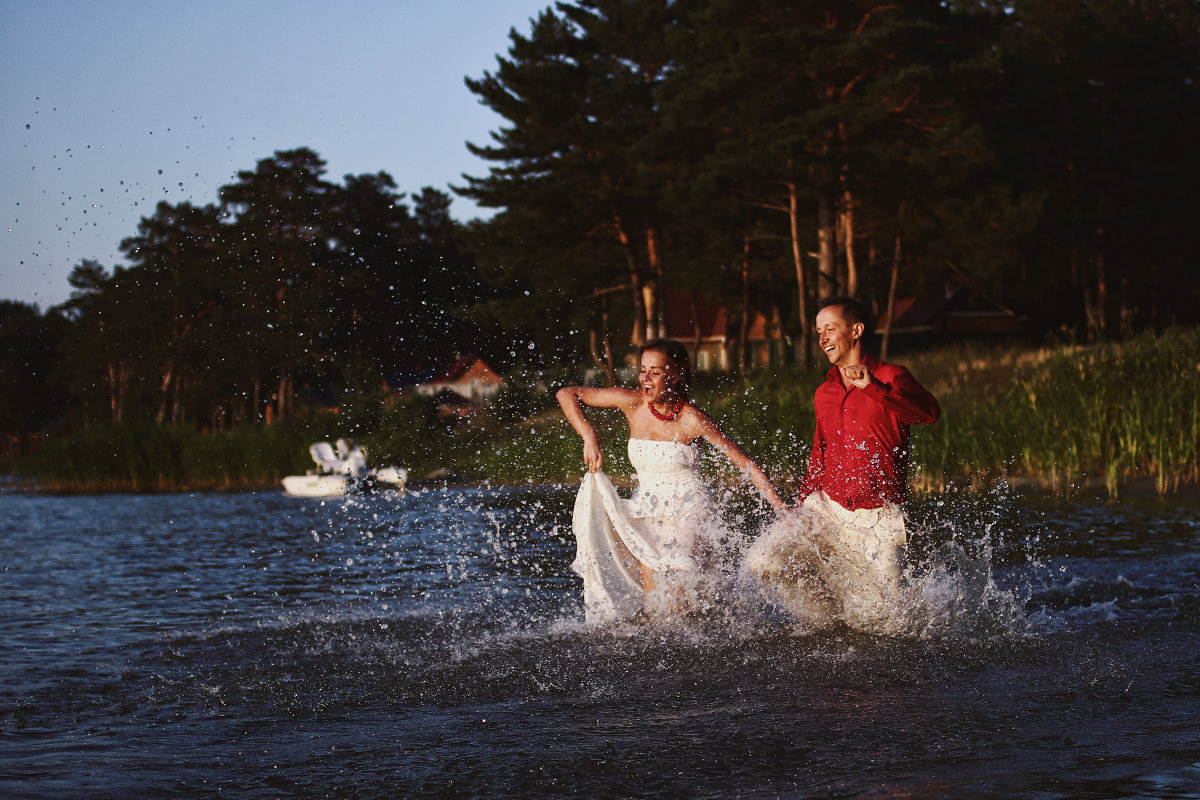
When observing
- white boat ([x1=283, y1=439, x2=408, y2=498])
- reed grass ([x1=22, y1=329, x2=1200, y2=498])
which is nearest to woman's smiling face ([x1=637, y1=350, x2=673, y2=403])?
reed grass ([x1=22, y1=329, x2=1200, y2=498])

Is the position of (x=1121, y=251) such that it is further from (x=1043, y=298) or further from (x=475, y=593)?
(x=475, y=593)

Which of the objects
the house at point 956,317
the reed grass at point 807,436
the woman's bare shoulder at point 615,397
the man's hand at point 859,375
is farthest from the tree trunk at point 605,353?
the man's hand at point 859,375

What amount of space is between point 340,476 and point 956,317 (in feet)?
123

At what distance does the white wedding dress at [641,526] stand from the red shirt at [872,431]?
117 cm

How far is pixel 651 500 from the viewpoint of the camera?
8.21 meters

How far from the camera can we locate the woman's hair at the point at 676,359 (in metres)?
7.90

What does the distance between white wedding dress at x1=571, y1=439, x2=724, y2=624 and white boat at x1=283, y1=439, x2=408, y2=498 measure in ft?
62.9

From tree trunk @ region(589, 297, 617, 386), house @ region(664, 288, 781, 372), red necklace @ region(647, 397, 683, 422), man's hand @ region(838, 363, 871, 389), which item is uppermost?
house @ region(664, 288, 781, 372)

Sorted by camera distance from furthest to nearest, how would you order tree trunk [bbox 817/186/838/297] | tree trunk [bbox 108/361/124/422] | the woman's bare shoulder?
tree trunk [bbox 108/361/124/422] < tree trunk [bbox 817/186/838/297] < the woman's bare shoulder

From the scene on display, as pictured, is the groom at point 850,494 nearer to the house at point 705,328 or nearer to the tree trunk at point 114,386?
the house at point 705,328

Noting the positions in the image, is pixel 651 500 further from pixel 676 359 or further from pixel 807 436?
pixel 807 436

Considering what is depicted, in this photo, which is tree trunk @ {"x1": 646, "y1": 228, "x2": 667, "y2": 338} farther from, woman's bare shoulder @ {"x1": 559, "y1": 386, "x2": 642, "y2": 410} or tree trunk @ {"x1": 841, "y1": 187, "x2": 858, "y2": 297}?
woman's bare shoulder @ {"x1": 559, "y1": 386, "x2": 642, "y2": 410}

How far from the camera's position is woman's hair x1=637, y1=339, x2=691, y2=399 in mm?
7902

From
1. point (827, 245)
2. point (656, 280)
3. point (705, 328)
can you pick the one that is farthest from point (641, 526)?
point (705, 328)
